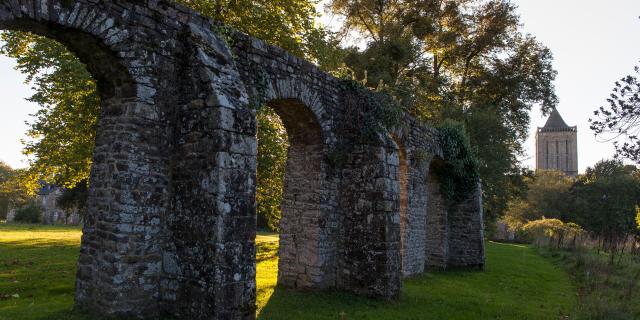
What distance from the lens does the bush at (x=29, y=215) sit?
35344 mm

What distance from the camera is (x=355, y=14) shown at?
76.5ft

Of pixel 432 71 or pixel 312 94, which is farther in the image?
pixel 432 71

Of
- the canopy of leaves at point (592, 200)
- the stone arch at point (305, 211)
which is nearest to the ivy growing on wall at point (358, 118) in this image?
the stone arch at point (305, 211)

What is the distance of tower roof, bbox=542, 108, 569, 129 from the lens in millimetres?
74688

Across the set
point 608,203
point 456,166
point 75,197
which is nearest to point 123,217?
point 456,166

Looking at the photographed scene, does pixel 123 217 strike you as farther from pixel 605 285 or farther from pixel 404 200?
pixel 605 285

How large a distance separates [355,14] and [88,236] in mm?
20046

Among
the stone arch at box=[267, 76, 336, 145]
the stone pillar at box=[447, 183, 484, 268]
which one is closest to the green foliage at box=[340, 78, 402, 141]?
the stone arch at box=[267, 76, 336, 145]

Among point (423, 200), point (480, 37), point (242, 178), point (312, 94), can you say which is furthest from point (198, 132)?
point (480, 37)

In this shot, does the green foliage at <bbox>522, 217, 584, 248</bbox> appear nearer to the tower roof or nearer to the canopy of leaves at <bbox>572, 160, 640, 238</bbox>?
the canopy of leaves at <bbox>572, 160, 640, 238</bbox>

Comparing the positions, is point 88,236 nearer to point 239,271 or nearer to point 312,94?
point 239,271

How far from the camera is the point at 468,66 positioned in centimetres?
2489

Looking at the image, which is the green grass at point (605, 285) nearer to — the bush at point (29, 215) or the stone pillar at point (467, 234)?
the stone pillar at point (467, 234)

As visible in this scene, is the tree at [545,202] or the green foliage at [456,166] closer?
the green foliage at [456,166]
